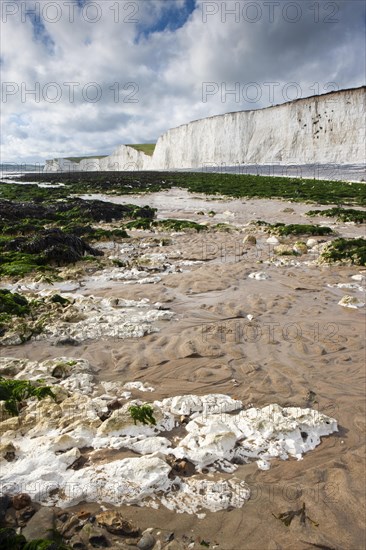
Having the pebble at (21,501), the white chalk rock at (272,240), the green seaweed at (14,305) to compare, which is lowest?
the pebble at (21,501)

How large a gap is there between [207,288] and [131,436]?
14.8 feet

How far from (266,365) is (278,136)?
6880cm

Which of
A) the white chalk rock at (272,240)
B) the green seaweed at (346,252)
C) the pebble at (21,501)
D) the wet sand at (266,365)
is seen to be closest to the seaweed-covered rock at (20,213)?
the wet sand at (266,365)

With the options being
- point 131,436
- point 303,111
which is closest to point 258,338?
point 131,436

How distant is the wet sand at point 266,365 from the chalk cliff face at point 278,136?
2088 inches

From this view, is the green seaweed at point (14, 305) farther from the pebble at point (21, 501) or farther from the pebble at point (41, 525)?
the pebble at point (41, 525)

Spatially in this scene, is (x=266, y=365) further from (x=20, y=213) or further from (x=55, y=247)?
(x=20, y=213)

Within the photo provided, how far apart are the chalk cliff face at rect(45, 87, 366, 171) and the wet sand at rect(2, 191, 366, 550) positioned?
53.0m

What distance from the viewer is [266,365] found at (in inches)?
186

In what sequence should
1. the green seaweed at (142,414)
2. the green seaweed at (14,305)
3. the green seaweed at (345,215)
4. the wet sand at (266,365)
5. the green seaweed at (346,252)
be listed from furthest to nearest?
the green seaweed at (345,215), the green seaweed at (346,252), the green seaweed at (14,305), the green seaweed at (142,414), the wet sand at (266,365)

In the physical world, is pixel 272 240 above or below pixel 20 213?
below

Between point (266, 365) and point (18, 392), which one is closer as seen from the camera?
point (18, 392)

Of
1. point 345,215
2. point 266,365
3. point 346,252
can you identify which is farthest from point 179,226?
point 266,365

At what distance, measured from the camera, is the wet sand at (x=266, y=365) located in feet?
8.38
